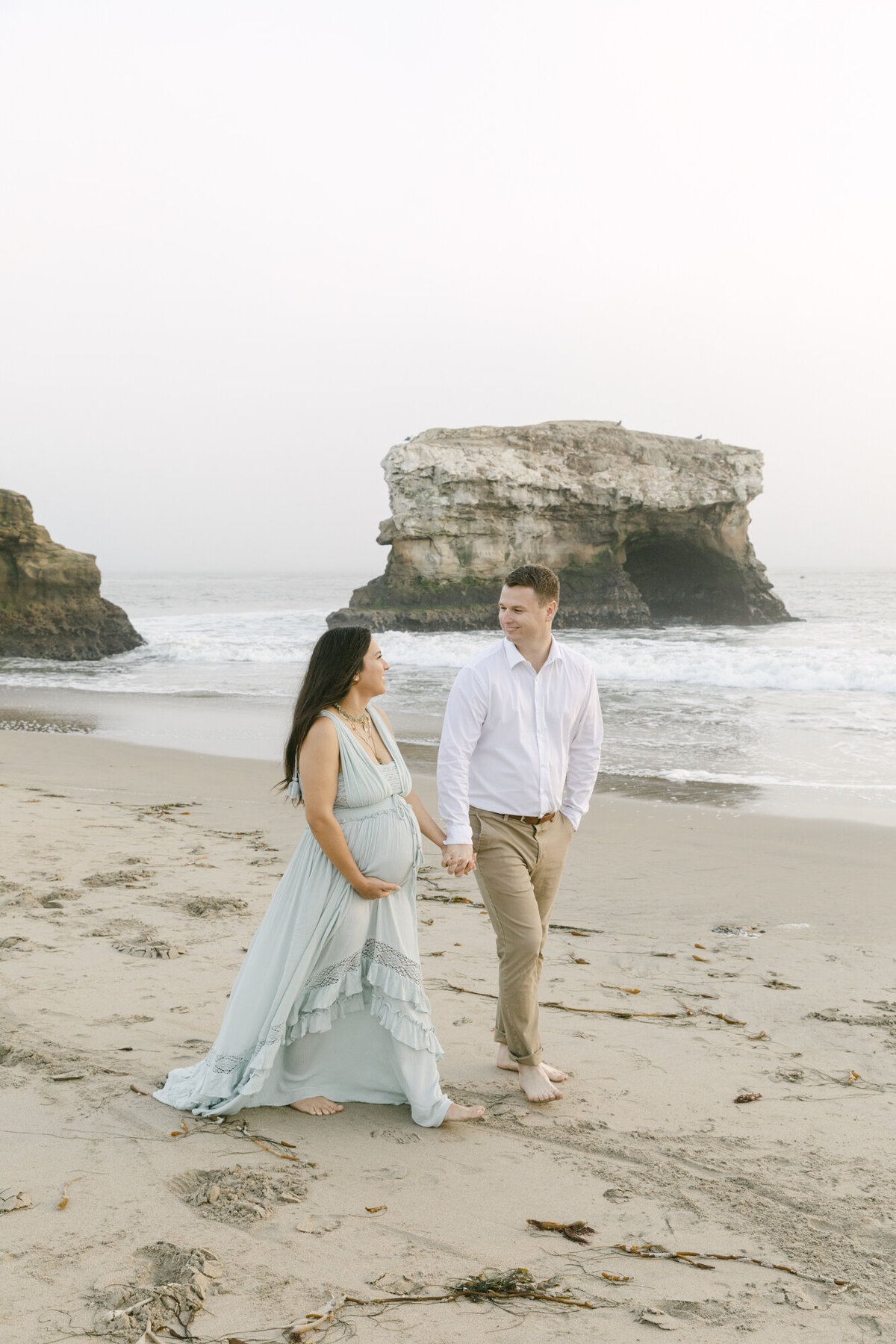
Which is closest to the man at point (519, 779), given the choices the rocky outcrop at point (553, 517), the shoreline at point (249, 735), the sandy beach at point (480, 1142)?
the sandy beach at point (480, 1142)

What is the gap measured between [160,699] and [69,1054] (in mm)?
12498

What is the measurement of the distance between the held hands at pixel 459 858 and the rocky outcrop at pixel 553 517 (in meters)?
25.6

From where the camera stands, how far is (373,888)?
2.99 m

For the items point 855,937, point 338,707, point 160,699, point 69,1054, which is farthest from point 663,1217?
point 160,699

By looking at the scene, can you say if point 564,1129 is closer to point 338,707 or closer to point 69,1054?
point 338,707

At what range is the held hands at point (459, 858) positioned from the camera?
3.14m

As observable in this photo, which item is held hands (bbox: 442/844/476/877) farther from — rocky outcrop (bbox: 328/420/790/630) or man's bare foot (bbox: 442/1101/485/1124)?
rocky outcrop (bbox: 328/420/790/630)

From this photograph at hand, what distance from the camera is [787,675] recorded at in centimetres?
1669

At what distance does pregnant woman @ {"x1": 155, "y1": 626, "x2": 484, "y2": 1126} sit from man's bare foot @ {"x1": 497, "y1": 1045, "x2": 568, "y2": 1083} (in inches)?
14.4

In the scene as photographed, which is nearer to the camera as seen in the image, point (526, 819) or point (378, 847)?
point (378, 847)

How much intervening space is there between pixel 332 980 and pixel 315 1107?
440 mm

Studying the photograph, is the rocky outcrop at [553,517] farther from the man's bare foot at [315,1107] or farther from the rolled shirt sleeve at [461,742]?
the man's bare foot at [315,1107]

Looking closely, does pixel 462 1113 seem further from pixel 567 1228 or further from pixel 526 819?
pixel 526 819

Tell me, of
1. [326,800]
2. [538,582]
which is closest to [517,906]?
[326,800]
